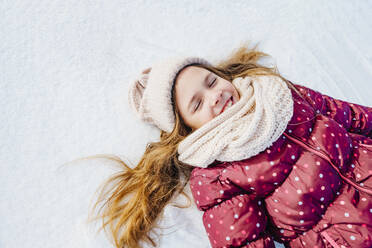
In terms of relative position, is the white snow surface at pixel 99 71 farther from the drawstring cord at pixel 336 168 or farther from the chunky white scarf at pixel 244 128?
the drawstring cord at pixel 336 168

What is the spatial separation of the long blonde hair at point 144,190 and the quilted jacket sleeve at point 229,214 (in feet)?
0.51

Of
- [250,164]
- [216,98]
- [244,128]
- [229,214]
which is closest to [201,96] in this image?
[216,98]

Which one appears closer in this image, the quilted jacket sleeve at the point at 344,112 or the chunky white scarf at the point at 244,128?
the chunky white scarf at the point at 244,128

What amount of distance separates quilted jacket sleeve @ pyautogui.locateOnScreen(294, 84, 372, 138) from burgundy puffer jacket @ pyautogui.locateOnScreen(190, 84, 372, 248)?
12 cm

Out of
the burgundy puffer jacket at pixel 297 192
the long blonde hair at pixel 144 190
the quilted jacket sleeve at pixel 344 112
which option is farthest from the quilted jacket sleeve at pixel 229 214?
the quilted jacket sleeve at pixel 344 112

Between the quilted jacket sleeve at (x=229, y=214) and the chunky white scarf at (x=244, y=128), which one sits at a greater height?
the chunky white scarf at (x=244, y=128)

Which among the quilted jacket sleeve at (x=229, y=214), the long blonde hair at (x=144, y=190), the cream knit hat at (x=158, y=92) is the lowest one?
the long blonde hair at (x=144, y=190)

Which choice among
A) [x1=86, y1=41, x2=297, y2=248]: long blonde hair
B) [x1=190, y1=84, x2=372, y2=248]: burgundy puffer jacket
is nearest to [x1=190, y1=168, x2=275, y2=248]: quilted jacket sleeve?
[x1=190, y1=84, x2=372, y2=248]: burgundy puffer jacket

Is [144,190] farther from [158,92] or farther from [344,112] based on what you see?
[344,112]

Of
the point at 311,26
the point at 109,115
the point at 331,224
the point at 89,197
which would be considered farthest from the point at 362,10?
the point at 89,197

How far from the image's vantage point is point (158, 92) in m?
1.04

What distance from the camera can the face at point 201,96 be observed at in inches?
39.4

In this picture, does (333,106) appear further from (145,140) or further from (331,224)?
(145,140)

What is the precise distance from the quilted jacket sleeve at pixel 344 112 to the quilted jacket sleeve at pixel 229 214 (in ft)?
1.49
